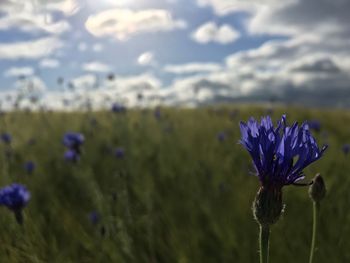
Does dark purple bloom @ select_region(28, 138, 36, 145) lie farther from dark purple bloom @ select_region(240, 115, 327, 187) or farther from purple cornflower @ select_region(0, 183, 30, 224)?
dark purple bloom @ select_region(240, 115, 327, 187)

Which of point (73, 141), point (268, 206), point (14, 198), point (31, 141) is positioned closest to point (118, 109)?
point (73, 141)

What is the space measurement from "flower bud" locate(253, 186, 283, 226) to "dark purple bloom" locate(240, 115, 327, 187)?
0.19ft

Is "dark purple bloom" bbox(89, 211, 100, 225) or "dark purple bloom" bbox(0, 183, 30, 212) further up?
"dark purple bloom" bbox(0, 183, 30, 212)

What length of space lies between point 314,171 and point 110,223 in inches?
61.5

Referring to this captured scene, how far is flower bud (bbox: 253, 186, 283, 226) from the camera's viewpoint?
962 millimetres

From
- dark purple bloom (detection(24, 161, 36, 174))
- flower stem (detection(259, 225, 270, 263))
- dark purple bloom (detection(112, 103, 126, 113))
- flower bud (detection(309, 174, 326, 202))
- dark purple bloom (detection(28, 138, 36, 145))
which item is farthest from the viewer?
dark purple bloom (detection(28, 138, 36, 145))

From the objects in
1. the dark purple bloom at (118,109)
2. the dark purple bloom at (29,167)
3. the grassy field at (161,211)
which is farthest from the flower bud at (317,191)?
the dark purple bloom at (118,109)

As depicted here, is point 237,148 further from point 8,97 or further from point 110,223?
point 8,97

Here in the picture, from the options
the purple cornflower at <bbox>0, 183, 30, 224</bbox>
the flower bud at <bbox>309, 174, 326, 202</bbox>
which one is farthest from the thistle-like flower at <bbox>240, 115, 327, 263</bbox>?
the purple cornflower at <bbox>0, 183, 30, 224</bbox>

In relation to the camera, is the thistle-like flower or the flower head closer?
the thistle-like flower

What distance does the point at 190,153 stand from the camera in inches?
171

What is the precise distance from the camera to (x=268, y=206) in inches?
38.2

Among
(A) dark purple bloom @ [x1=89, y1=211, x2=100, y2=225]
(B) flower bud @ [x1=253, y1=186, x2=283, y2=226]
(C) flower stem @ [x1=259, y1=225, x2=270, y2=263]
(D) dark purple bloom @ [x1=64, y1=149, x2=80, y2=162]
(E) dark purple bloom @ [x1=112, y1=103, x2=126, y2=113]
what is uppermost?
(E) dark purple bloom @ [x1=112, y1=103, x2=126, y2=113]

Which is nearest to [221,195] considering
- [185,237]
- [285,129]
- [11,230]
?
[185,237]
